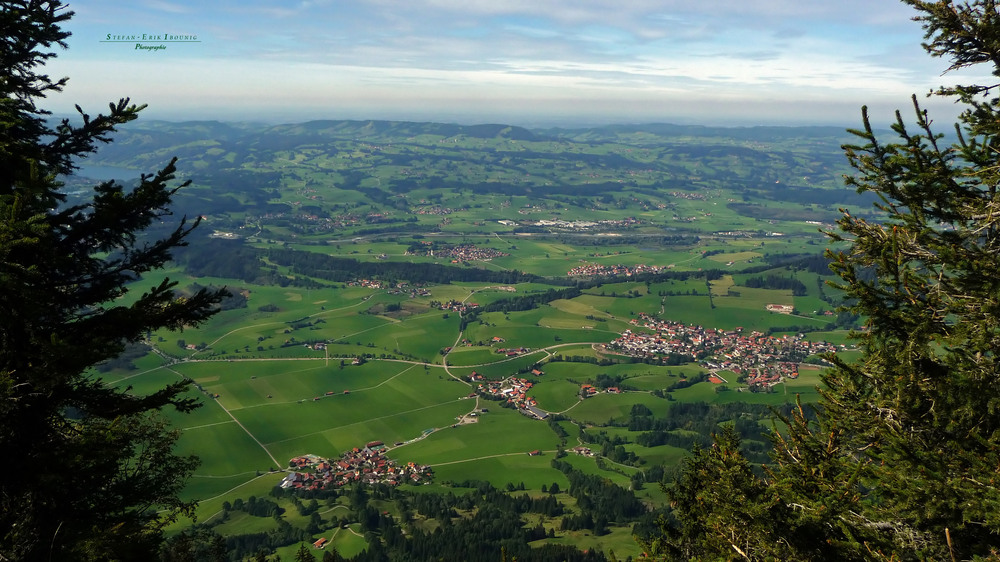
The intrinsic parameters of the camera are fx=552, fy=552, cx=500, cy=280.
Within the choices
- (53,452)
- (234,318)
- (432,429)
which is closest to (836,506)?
(53,452)

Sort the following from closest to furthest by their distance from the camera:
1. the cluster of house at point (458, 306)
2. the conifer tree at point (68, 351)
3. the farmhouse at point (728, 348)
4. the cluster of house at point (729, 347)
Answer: the conifer tree at point (68, 351)
the farmhouse at point (728, 348)
the cluster of house at point (729, 347)
the cluster of house at point (458, 306)

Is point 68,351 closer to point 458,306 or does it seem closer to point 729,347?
point 729,347

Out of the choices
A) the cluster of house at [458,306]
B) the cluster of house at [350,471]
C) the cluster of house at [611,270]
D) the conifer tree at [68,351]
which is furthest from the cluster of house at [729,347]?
the conifer tree at [68,351]

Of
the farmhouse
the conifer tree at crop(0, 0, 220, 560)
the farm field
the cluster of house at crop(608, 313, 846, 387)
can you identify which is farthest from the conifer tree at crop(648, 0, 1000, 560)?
the cluster of house at crop(608, 313, 846, 387)

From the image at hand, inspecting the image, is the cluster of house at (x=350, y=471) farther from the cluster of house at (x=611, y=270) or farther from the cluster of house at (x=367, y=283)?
the cluster of house at (x=611, y=270)

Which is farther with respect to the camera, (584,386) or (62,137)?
(584,386)

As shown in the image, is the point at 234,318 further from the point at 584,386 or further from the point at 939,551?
the point at 939,551
